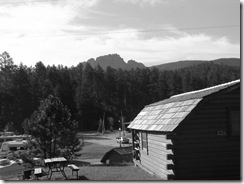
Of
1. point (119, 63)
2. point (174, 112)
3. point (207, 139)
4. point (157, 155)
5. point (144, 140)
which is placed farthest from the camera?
point (119, 63)

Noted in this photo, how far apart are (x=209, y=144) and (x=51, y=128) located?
12161mm

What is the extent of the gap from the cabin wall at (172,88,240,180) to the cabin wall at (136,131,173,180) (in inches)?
16.6

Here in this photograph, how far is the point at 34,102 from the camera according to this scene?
67438 millimetres

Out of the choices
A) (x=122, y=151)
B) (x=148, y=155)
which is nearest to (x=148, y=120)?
(x=148, y=155)

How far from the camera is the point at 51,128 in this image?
66.7ft

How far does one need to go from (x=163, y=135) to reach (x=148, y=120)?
99.6 inches

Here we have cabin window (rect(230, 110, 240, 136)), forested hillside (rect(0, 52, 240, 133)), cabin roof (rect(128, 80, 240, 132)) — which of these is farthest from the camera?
forested hillside (rect(0, 52, 240, 133))

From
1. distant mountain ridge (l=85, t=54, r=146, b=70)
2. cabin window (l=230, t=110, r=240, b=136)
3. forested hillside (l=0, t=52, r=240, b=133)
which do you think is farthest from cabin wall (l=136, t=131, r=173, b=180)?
distant mountain ridge (l=85, t=54, r=146, b=70)

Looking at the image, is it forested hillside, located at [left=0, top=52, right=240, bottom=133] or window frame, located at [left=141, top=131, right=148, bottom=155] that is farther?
forested hillside, located at [left=0, top=52, right=240, bottom=133]

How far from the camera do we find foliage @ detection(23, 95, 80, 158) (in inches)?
798

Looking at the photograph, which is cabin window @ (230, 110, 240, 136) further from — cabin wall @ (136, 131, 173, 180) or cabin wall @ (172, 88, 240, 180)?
cabin wall @ (136, 131, 173, 180)

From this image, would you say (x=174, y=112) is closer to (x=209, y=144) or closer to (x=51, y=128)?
(x=209, y=144)

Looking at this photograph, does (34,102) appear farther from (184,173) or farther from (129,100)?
(184,173)

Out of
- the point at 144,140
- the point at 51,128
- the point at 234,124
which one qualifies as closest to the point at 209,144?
the point at 234,124
